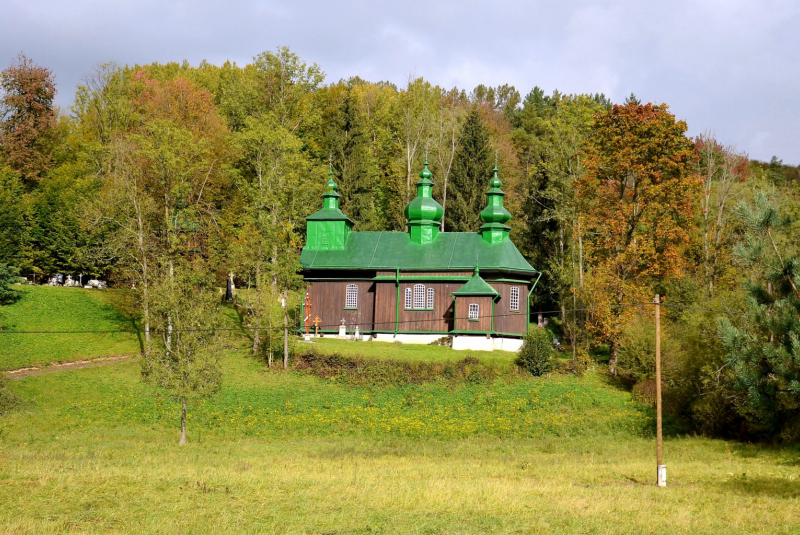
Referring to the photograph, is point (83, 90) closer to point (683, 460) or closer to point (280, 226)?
point (280, 226)

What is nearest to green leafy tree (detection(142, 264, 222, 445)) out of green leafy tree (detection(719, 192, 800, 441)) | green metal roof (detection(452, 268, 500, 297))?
green metal roof (detection(452, 268, 500, 297))

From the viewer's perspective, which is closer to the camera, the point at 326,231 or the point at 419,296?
the point at 419,296

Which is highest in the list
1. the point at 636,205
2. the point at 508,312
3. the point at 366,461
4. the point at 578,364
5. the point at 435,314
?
the point at 636,205

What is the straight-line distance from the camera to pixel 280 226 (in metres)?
37.1

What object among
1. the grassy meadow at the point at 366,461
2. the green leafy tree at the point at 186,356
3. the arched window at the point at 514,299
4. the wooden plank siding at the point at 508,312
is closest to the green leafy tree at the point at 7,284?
the grassy meadow at the point at 366,461

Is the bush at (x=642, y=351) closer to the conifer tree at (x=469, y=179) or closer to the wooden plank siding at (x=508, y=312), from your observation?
the wooden plank siding at (x=508, y=312)

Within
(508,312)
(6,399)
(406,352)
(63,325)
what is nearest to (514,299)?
(508,312)

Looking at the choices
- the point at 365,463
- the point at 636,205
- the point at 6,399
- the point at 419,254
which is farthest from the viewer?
the point at 419,254

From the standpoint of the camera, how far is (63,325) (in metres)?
37.5

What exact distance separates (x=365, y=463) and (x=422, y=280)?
56.6 feet

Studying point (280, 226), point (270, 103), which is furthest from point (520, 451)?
point (270, 103)

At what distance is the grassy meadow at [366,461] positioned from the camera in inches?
619

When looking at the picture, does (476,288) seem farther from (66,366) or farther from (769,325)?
(769,325)

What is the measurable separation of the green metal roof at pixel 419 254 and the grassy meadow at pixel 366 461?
458 centimetres
